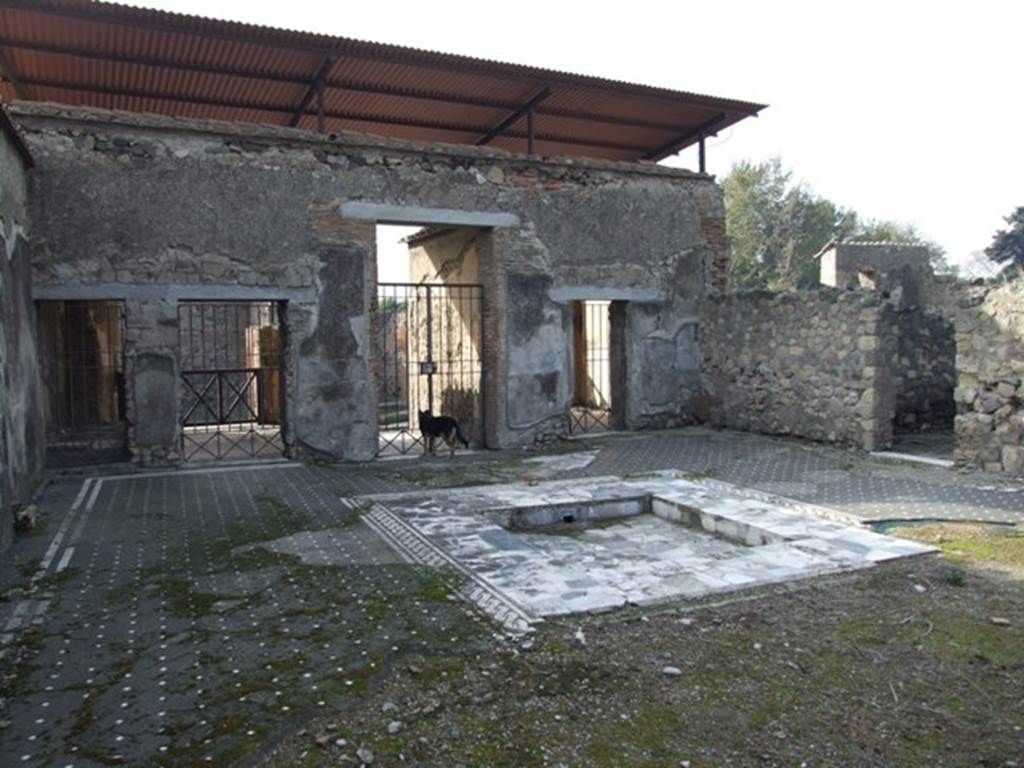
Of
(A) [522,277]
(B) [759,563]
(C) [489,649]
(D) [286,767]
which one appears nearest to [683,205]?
(A) [522,277]

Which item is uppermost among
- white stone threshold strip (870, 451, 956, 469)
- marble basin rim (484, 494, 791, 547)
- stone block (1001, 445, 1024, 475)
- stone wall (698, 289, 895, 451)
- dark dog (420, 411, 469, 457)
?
stone wall (698, 289, 895, 451)

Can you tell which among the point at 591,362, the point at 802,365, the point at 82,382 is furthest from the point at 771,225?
the point at 82,382

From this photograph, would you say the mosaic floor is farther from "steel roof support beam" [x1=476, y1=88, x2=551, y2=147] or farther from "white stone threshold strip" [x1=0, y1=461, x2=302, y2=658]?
"steel roof support beam" [x1=476, y1=88, x2=551, y2=147]

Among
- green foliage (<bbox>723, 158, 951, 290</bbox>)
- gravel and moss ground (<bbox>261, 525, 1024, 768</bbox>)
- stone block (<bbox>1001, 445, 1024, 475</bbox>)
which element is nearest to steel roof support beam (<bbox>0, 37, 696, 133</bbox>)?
stone block (<bbox>1001, 445, 1024, 475</bbox>)

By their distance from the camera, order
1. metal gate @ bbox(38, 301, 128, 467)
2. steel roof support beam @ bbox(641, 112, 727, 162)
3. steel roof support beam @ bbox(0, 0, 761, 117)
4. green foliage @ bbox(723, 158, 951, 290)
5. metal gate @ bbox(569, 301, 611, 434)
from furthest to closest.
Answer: green foliage @ bbox(723, 158, 951, 290), metal gate @ bbox(569, 301, 611, 434), steel roof support beam @ bbox(641, 112, 727, 162), metal gate @ bbox(38, 301, 128, 467), steel roof support beam @ bbox(0, 0, 761, 117)

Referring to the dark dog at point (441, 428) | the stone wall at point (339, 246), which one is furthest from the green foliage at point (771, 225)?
the dark dog at point (441, 428)

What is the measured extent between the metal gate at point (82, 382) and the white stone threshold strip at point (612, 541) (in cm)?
458

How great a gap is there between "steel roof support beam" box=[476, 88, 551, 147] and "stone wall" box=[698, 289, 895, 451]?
449 centimetres

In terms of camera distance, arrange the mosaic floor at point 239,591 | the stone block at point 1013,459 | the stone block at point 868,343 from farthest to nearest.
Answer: the stone block at point 868,343, the stone block at point 1013,459, the mosaic floor at point 239,591

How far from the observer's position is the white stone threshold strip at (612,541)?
17.1ft

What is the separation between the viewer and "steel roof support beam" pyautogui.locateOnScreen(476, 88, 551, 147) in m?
12.4

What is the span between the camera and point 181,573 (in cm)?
578

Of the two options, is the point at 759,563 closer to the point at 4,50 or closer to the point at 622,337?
the point at 622,337

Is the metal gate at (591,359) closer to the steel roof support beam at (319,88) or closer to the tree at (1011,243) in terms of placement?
the steel roof support beam at (319,88)
